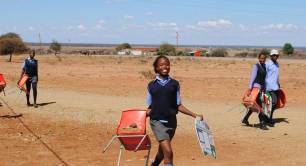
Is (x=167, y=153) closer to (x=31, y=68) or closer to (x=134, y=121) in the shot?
(x=134, y=121)

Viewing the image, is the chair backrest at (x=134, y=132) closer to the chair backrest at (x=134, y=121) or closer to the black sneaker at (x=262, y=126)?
the chair backrest at (x=134, y=121)

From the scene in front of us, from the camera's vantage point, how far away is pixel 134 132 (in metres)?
7.42

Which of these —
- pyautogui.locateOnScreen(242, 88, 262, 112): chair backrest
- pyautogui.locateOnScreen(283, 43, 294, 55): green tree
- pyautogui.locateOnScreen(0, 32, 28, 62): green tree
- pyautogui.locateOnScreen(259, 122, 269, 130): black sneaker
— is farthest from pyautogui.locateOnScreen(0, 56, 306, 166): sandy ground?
pyautogui.locateOnScreen(283, 43, 294, 55): green tree

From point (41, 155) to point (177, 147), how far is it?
245cm

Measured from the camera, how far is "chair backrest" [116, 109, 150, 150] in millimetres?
7199

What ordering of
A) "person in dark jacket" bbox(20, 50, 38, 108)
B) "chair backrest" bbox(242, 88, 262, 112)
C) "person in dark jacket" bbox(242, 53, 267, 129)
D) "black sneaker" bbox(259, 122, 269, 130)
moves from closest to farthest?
"chair backrest" bbox(242, 88, 262, 112), "person in dark jacket" bbox(242, 53, 267, 129), "black sneaker" bbox(259, 122, 269, 130), "person in dark jacket" bbox(20, 50, 38, 108)

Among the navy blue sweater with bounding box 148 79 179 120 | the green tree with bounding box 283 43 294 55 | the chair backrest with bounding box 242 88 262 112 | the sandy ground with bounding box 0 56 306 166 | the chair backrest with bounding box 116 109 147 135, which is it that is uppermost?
the navy blue sweater with bounding box 148 79 179 120

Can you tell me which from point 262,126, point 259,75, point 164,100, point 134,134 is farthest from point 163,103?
point 262,126

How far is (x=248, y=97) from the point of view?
12.1 meters

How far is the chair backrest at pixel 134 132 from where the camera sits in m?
7.20

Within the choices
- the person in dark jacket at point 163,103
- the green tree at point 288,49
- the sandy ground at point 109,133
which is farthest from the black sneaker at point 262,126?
the green tree at point 288,49

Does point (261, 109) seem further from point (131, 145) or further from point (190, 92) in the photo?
point (190, 92)

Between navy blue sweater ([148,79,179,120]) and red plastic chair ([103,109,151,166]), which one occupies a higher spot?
navy blue sweater ([148,79,179,120])

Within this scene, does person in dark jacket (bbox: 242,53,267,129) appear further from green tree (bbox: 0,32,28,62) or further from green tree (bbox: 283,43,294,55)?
green tree (bbox: 283,43,294,55)
